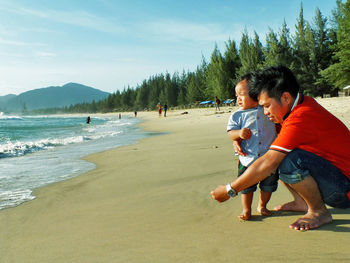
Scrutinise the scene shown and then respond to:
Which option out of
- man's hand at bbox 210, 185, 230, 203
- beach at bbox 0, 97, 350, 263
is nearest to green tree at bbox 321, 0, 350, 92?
beach at bbox 0, 97, 350, 263

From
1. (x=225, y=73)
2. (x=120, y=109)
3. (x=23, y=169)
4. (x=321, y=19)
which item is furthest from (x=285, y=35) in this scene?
(x=120, y=109)

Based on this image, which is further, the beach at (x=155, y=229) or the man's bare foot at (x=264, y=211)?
the man's bare foot at (x=264, y=211)

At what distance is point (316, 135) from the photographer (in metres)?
1.73

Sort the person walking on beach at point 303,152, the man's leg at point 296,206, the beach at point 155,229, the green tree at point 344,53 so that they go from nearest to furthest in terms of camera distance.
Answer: the beach at point 155,229 < the person walking on beach at point 303,152 < the man's leg at point 296,206 < the green tree at point 344,53

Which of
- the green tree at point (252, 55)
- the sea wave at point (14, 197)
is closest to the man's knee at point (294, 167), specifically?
the sea wave at point (14, 197)

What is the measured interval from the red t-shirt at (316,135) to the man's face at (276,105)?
0.09 m

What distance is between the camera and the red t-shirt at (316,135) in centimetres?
170

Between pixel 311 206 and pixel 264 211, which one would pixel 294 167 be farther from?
pixel 264 211

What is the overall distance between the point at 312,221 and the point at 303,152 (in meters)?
0.51

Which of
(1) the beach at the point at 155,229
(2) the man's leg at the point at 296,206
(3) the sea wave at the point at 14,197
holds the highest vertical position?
(2) the man's leg at the point at 296,206

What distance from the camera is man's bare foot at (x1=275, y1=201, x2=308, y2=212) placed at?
7.37ft

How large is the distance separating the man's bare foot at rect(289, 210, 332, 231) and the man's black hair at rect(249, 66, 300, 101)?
880 millimetres

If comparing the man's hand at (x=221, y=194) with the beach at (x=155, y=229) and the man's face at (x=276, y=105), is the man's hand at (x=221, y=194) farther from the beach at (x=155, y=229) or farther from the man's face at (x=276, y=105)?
the man's face at (x=276, y=105)

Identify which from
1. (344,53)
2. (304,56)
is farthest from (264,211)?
(304,56)
